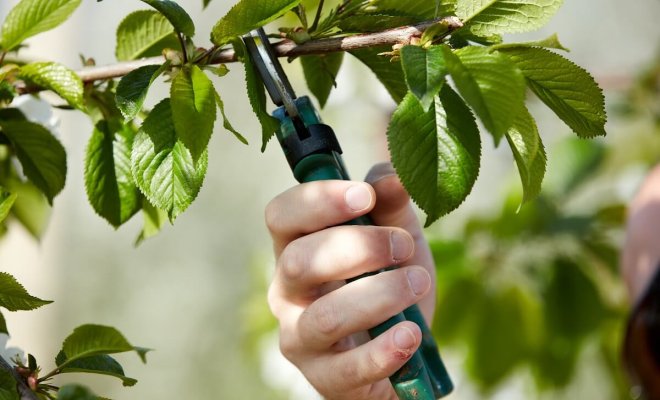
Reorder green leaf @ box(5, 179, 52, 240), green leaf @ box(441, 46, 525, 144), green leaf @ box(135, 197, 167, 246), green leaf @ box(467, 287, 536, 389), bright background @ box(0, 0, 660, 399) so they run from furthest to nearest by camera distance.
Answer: bright background @ box(0, 0, 660, 399) → green leaf @ box(467, 287, 536, 389) → green leaf @ box(5, 179, 52, 240) → green leaf @ box(135, 197, 167, 246) → green leaf @ box(441, 46, 525, 144)

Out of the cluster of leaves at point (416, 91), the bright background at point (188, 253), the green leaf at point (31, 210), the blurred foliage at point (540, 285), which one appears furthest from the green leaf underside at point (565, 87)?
the bright background at point (188, 253)

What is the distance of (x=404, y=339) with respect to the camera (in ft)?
1.50

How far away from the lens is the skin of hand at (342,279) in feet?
1.58

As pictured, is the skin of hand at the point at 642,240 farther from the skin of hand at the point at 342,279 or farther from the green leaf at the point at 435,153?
the green leaf at the point at 435,153

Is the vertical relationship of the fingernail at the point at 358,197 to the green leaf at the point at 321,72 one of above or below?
below

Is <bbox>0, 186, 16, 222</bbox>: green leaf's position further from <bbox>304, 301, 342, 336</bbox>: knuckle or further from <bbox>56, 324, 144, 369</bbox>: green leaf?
<bbox>304, 301, 342, 336</bbox>: knuckle

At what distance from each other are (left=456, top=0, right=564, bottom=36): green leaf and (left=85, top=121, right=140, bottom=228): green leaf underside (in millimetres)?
231

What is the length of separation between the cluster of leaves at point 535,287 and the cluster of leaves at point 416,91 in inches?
41.6

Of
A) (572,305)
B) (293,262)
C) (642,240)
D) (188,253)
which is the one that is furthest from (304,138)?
(188,253)

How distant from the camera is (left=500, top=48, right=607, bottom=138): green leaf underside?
407 millimetres

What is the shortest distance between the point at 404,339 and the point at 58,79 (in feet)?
0.80

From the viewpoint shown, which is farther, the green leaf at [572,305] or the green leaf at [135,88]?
the green leaf at [572,305]

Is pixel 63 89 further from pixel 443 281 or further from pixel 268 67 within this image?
pixel 443 281

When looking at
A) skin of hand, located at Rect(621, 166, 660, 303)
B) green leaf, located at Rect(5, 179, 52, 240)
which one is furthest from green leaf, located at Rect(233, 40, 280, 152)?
skin of hand, located at Rect(621, 166, 660, 303)
